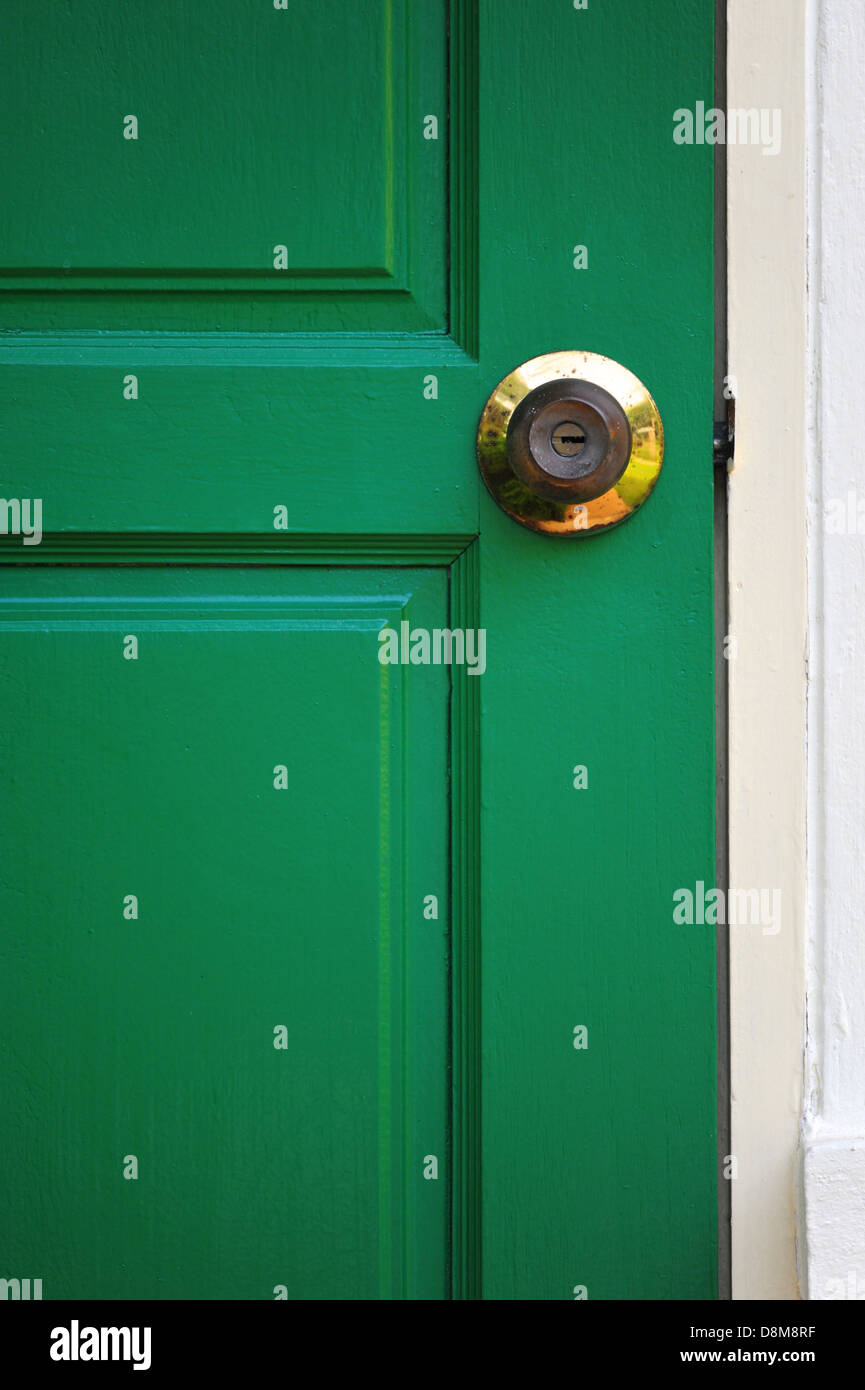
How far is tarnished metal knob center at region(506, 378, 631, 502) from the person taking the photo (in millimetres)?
561

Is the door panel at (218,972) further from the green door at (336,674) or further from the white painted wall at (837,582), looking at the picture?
the white painted wall at (837,582)

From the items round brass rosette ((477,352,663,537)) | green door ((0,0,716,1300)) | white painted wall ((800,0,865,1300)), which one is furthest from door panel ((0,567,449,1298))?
white painted wall ((800,0,865,1300))

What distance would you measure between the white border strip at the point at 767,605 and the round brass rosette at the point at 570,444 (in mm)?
64

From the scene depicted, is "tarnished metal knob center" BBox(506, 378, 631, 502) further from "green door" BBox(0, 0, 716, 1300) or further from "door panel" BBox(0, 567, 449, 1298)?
"door panel" BBox(0, 567, 449, 1298)

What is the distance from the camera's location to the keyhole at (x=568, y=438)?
566mm

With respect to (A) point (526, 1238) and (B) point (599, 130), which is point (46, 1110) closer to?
(A) point (526, 1238)

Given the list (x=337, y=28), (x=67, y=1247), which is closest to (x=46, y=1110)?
(x=67, y=1247)

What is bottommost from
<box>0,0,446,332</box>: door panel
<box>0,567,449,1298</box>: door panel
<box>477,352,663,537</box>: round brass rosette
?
<box>0,567,449,1298</box>: door panel

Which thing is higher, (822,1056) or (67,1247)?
(822,1056)

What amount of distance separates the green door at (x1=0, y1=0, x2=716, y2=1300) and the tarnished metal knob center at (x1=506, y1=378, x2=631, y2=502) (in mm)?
37

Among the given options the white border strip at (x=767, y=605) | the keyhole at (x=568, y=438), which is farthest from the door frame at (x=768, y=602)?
the keyhole at (x=568, y=438)
